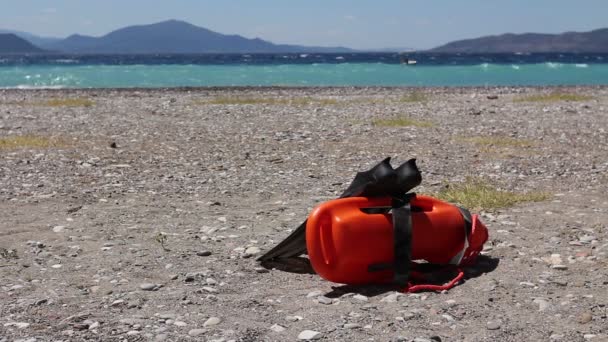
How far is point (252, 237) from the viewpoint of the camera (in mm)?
9641

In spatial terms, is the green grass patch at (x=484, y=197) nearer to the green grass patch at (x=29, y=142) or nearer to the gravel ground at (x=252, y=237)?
the gravel ground at (x=252, y=237)

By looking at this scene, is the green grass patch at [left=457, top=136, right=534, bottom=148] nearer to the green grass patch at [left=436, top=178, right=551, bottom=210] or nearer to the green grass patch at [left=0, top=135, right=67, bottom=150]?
the green grass patch at [left=436, top=178, right=551, bottom=210]

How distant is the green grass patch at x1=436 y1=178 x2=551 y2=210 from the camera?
11148mm

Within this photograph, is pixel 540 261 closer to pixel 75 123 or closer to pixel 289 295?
pixel 289 295

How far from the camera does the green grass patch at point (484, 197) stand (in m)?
11.1

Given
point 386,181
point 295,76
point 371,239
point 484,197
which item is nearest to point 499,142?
point 484,197

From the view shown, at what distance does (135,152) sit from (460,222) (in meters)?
10.9

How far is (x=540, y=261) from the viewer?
819 cm

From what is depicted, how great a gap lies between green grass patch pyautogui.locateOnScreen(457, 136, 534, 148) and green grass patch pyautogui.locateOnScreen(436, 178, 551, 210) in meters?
5.76

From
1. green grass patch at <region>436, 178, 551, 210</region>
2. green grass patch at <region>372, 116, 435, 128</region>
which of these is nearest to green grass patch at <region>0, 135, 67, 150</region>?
green grass patch at <region>372, 116, 435, 128</region>

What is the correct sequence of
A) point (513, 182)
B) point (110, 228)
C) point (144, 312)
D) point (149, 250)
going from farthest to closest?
point (513, 182), point (110, 228), point (149, 250), point (144, 312)

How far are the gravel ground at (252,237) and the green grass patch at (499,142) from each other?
0.17 meters

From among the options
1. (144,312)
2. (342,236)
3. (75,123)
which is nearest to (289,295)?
(342,236)

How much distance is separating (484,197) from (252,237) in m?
4.00
